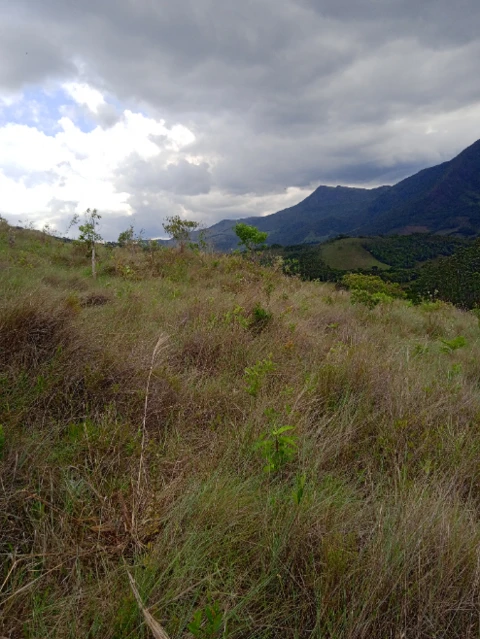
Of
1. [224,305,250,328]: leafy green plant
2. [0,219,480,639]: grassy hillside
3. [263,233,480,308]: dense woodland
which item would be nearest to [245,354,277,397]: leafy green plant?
[0,219,480,639]: grassy hillside

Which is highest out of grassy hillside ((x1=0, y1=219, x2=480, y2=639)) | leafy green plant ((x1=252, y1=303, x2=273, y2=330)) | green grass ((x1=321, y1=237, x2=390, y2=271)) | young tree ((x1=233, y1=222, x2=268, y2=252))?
green grass ((x1=321, y1=237, x2=390, y2=271))

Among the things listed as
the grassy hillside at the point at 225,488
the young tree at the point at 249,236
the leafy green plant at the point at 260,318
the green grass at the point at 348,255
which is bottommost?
the grassy hillside at the point at 225,488

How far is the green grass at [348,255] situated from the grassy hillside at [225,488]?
4217 inches

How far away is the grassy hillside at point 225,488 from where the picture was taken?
1.24 metres

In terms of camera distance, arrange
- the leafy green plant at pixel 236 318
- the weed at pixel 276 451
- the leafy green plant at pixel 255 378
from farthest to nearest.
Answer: the leafy green plant at pixel 236 318 < the leafy green plant at pixel 255 378 < the weed at pixel 276 451

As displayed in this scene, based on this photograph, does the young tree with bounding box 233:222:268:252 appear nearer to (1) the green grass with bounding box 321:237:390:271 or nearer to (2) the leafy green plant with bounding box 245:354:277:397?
(2) the leafy green plant with bounding box 245:354:277:397

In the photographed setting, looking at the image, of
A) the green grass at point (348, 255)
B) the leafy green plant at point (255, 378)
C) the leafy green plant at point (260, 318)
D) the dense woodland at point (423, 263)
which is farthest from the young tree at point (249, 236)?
the green grass at point (348, 255)

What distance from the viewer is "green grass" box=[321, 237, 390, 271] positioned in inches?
4252

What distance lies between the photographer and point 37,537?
4.52ft

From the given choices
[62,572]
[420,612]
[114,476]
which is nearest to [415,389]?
[420,612]

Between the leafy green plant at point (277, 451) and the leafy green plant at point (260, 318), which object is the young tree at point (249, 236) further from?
the leafy green plant at point (277, 451)

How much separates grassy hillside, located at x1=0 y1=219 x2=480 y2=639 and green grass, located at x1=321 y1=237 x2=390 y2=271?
107113 millimetres

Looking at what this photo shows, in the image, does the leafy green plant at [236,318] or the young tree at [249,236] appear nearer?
the leafy green plant at [236,318]

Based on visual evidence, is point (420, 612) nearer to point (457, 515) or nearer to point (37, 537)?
point (457, 515)
